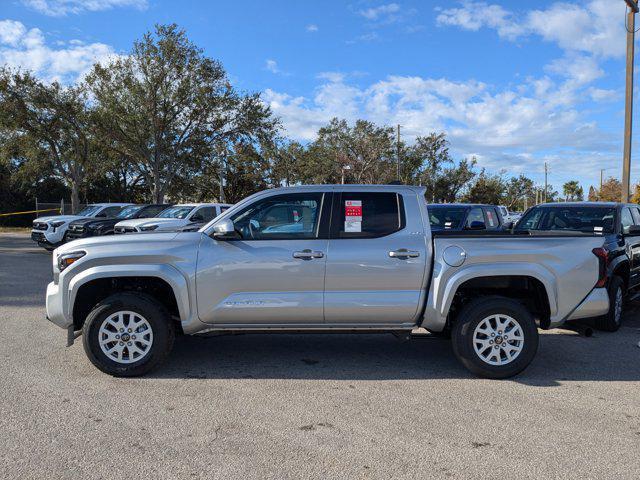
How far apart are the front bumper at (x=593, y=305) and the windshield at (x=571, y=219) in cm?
306

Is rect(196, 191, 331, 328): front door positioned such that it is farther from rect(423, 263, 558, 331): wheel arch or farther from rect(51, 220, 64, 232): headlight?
rect(51, 220, 64, 232): headlight

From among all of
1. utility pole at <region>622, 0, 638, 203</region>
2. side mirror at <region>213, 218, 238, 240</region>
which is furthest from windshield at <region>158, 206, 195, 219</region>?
utility pole at <region>622, 0, 638, 203</region>

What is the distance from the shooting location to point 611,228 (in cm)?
812

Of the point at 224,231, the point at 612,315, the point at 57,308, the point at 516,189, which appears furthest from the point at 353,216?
the point at 516,189

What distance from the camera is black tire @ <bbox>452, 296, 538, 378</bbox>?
5.24m

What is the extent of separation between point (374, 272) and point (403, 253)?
1.09 ft

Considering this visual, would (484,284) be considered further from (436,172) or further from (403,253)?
(436,172)

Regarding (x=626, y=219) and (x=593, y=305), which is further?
(x=626, y=219)

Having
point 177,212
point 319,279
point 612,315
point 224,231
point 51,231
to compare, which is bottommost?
point 612,315

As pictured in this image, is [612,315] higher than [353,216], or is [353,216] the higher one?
[353,216]

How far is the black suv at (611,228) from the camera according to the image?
744cm

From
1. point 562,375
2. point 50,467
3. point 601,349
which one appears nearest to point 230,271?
point 50,467

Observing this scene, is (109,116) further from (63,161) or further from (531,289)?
(531,289)

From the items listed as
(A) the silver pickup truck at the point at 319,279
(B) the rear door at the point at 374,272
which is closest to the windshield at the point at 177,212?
(A) the silver pickup truck at the point at 319,279
